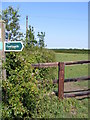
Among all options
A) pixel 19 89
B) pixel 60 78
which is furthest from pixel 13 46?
pixel 60 78

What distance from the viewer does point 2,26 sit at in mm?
3777

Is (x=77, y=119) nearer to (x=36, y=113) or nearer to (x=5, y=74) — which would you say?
(x=36, y=113)

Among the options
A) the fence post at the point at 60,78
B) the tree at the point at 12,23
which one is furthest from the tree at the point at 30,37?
the fence post at the point at 60,78

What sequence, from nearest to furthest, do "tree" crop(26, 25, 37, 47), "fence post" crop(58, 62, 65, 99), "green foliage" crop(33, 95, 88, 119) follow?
1. "green foliage" crop(33, 95, 88, 119)
2. "fence post" crop(58, 62, 65, 99)
3. "tree" crop(26, 25, 37, 47)

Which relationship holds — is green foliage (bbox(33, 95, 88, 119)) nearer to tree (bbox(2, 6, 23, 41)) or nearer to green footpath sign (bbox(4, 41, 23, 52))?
green footpath sign (bbox(4, 41, 23, 52))

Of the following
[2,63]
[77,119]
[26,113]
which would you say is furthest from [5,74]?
[77,119]

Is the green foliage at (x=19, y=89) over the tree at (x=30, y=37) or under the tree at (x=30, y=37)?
under

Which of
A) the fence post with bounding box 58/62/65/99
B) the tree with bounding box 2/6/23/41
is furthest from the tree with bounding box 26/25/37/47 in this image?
the fence post with bounding box 58/62/65/99

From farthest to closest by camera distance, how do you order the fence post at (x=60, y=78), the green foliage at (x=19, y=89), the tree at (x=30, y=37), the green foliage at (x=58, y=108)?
1. the tree at (x=30, y=37)
2. the fence post at (x=60, y=78)
3. the green foliage at (x=58, y=108)
4. the green foliage at (x=19, y=89)

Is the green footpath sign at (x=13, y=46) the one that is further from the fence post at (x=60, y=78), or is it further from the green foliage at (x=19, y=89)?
the fence post at (x=60, y=78)

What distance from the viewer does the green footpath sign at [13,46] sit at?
12.0ft

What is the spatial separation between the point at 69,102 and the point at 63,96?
22 cm

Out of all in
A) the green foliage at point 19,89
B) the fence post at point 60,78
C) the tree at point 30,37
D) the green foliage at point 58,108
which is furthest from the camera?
the tree at point 30,37

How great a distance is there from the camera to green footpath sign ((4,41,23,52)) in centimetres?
367
